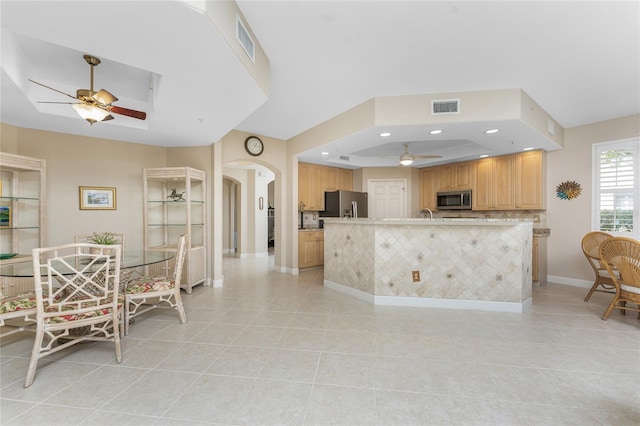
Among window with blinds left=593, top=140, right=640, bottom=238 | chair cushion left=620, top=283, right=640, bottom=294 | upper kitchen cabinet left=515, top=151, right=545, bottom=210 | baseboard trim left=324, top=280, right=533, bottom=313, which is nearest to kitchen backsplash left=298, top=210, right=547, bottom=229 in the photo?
upper kitchen cabinet left=515, top=151, right=545, bottom=210

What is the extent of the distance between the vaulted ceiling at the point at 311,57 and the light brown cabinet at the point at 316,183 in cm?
227

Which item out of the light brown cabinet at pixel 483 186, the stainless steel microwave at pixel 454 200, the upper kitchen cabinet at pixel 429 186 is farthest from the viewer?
the upper kitchen cabinet at pixel 429 186

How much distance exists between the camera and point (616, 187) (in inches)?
165

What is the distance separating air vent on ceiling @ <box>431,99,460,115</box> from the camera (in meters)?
3.30

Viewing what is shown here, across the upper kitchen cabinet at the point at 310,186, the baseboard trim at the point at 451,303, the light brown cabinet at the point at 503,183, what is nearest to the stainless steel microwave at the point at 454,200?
the light brown cabinet at the point at 503,183

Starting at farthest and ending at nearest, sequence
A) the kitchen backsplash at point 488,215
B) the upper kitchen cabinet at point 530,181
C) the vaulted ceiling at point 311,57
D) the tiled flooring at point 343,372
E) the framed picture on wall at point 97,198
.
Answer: the kitchen backsplash at point 488,215, the upper kitchen cabinet at point 530,181, the framed picture on wall at point 97,198, the vaulted ceiling at point 311,57, the tiled flooring at point 343,372

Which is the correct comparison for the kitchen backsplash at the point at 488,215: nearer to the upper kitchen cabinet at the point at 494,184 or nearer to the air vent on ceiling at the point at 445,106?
the upper kitchen cabinet at the point at 494,184

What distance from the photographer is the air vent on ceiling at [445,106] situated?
3.30 meters

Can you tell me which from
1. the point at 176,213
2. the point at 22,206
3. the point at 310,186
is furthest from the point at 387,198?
the point at 22,206

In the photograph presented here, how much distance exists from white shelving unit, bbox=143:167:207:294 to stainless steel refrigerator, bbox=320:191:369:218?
288 centimetres

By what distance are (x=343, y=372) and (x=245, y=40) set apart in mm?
2722

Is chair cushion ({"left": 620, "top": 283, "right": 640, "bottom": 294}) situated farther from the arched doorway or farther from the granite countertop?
the arched doorway

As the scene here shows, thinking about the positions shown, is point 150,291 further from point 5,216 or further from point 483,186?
point 483,186

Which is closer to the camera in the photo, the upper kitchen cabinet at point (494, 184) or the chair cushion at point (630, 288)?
the chair cushion at point (630, 288)
